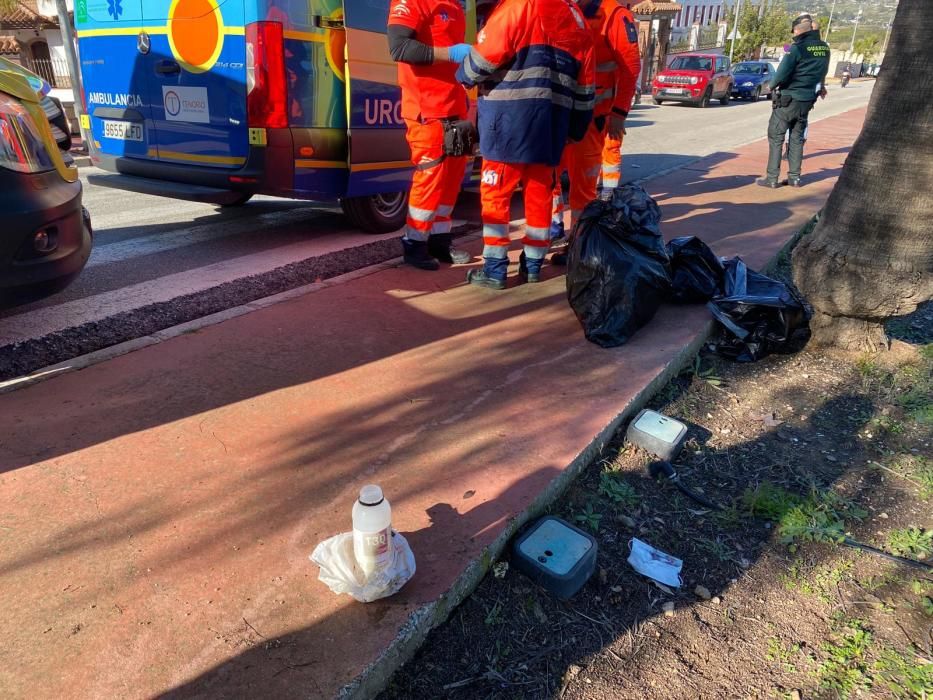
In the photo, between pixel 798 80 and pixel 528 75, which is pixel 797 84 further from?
pixel 528 75

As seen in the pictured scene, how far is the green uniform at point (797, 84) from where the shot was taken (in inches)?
316

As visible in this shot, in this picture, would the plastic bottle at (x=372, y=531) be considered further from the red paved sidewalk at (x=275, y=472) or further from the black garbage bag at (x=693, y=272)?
the black garbage bag at (x=693, y=272)

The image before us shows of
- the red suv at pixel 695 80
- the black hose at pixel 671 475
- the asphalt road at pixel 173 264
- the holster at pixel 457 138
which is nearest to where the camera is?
the black hose at pixel 671 475

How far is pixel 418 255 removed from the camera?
4.91 meters

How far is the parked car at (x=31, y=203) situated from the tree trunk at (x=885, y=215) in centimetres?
383

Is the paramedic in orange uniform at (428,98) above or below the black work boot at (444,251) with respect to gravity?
above

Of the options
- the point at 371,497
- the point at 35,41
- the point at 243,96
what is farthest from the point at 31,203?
the point at 35,41

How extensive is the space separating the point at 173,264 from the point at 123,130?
130 centimetres

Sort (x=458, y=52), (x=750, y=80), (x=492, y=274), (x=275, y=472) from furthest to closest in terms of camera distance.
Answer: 1. (x=750, y=80)
2. (x=492, y=274)
3. (x=458, y=52)
4. (x=275, y=472)

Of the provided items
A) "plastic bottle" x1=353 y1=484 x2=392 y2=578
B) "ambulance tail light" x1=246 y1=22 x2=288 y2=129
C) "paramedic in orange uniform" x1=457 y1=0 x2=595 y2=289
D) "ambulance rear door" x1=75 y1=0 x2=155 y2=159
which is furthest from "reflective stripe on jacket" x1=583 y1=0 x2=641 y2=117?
"plastic bottle" x1=353 y1=484 x2=392 y2=578

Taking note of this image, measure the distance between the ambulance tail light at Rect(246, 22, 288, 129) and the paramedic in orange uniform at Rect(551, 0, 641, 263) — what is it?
1991 mm

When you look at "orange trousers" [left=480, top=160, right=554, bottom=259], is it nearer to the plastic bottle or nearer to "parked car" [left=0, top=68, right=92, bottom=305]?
"parked car" [left=0, top=68, right=92, bottom=305]

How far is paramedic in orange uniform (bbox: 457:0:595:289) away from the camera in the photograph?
3865 mm

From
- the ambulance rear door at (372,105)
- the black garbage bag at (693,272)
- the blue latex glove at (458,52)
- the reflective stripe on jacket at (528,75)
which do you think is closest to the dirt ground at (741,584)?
the black garbage bag at (693,272)
